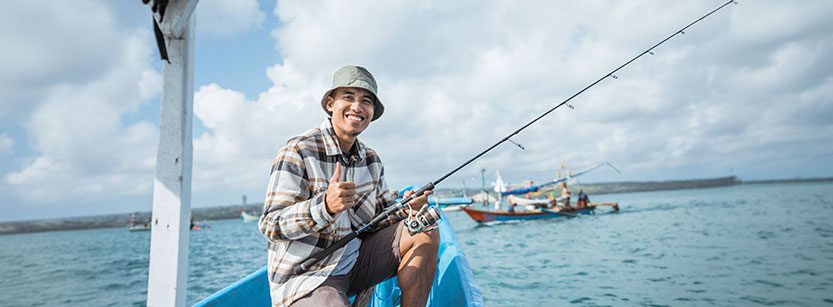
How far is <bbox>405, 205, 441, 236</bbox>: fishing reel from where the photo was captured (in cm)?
235

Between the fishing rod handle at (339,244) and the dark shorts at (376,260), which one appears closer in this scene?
the fishing rod handle at (339,244)

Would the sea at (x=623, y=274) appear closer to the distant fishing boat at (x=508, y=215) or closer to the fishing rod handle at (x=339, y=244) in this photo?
the fishing rod handle at (x=339, y=244)

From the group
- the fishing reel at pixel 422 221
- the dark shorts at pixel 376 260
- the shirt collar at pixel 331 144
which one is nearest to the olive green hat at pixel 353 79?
the shirt collar at pixel 331 144

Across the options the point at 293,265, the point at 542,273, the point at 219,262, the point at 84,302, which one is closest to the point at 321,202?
the point at 293,265

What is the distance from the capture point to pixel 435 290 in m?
3.48

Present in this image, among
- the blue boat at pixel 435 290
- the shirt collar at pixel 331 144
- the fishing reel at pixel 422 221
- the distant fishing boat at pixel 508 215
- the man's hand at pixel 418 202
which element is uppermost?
the shirt collar at pixel 331 144

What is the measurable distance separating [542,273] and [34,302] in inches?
631

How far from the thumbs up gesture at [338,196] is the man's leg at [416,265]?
0.70 meters

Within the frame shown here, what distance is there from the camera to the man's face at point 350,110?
89.4 inches

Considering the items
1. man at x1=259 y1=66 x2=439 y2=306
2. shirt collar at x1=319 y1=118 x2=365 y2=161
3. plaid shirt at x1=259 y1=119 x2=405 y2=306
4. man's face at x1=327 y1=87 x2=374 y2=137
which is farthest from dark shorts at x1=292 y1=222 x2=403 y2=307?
man's face at x1=327 y1=87 x2=374 y2=137

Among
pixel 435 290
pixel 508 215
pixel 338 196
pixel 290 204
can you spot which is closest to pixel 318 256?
pixel 290 204

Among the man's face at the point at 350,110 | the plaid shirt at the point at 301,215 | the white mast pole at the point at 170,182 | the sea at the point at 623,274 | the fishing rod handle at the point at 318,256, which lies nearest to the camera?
the white mast pole at the point at 170,182

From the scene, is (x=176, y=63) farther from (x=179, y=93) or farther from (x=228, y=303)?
(x=228, y=303)

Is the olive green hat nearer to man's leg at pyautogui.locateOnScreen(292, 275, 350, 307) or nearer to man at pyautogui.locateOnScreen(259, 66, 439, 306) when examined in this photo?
man at pyautogui.locateOnScreen(259, 66, 439, 306)
